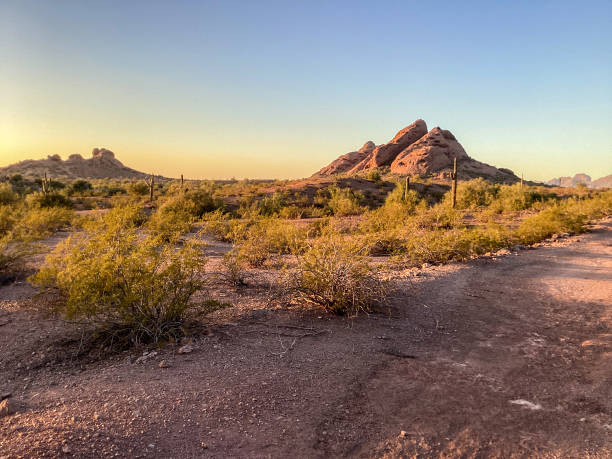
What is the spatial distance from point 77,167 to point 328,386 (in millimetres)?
103055

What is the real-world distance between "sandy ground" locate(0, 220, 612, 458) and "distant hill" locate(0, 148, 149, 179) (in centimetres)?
8818

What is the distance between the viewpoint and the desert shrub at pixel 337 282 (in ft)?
19.9

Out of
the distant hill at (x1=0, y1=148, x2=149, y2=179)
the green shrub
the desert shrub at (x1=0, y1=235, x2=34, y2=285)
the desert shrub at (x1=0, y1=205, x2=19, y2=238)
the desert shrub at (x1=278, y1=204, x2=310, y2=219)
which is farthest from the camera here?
the distant hill at (x1=0, y1=148, x2=149, y2=179)

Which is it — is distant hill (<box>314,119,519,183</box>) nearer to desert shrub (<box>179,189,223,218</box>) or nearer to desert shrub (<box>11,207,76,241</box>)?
desert shrub (<box>179,189,223,218</box>)

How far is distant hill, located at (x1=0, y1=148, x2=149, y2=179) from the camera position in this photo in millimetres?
83125

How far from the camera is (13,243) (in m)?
9.10

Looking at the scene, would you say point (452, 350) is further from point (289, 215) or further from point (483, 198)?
point (483, 198)

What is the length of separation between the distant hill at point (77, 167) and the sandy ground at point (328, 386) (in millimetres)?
88180

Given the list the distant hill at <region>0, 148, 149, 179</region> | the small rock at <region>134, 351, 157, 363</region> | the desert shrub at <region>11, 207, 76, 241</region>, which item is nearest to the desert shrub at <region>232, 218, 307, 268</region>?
the small rock at <region>134, 351, 157, 363</region>

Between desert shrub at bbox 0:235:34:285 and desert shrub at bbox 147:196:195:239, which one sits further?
desert shrub at bbox 147:196:195:239

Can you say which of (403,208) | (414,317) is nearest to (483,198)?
(403,208)

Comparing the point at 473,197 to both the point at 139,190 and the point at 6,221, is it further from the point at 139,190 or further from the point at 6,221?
the point at 6,221

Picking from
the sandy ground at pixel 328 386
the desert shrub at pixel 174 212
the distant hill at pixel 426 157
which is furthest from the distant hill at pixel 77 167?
the sandy ground at pixel 328 386

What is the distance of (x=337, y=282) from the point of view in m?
6.07
